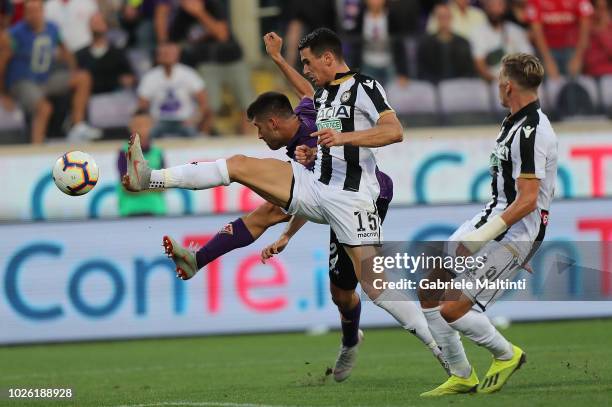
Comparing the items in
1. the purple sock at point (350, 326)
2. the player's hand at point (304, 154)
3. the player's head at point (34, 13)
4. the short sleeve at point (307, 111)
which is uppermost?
the player's head at point (34, 13)

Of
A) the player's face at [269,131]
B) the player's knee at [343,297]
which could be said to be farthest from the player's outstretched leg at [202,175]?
the player's knee at [343,297]

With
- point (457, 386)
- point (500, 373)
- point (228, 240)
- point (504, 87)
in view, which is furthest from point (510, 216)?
point (228, 240)

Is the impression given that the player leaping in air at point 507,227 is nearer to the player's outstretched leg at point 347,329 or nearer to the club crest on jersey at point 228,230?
the player's outstretched leg at point 347,329

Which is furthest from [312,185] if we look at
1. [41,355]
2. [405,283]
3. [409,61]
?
[409,61]

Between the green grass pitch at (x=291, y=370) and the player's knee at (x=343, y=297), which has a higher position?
the player's knee at (x=343, y=297)

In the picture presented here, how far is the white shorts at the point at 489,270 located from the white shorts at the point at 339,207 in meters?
0.71

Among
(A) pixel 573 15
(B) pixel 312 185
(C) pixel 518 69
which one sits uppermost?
(A) pixel 573 15

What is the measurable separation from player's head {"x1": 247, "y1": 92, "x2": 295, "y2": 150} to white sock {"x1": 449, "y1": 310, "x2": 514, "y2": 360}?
2009 millimetres

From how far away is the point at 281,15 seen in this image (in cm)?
1769

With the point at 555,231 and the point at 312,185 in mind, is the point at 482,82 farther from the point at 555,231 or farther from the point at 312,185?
the point at 312,185

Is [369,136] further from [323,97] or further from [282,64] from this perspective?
[282,64]

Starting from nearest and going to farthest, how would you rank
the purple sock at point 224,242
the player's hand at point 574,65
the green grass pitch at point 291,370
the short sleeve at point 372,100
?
the green grass pitch at point 291,370 → the short sleeve at point 372,100 → the purple sock at point 224,242 → the player's hand at point 574,65

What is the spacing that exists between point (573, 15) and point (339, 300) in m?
8.71

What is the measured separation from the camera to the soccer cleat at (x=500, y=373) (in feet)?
27.2
